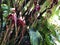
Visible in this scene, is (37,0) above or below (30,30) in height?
above

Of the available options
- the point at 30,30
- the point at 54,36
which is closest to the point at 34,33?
the point at 30,30

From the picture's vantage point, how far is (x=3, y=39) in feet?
3.49

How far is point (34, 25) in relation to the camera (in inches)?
46.9

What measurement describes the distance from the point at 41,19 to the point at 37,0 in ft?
0.62

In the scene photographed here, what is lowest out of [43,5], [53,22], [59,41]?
[59,41]

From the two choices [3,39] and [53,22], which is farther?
[53,22]

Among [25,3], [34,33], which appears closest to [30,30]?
[34,33]

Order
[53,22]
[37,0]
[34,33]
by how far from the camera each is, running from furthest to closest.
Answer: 1. [53,22]
2. [34,33]
3. [37,0]

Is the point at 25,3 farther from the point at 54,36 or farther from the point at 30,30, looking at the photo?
the point at 54,36

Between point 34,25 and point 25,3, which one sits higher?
point 25,3

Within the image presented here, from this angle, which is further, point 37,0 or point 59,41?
point 59,41

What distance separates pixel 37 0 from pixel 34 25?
192 millimetres

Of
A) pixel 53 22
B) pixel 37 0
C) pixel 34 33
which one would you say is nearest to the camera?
pixel 37 0

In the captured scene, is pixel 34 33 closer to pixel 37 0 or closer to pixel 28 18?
pixel 28 18
